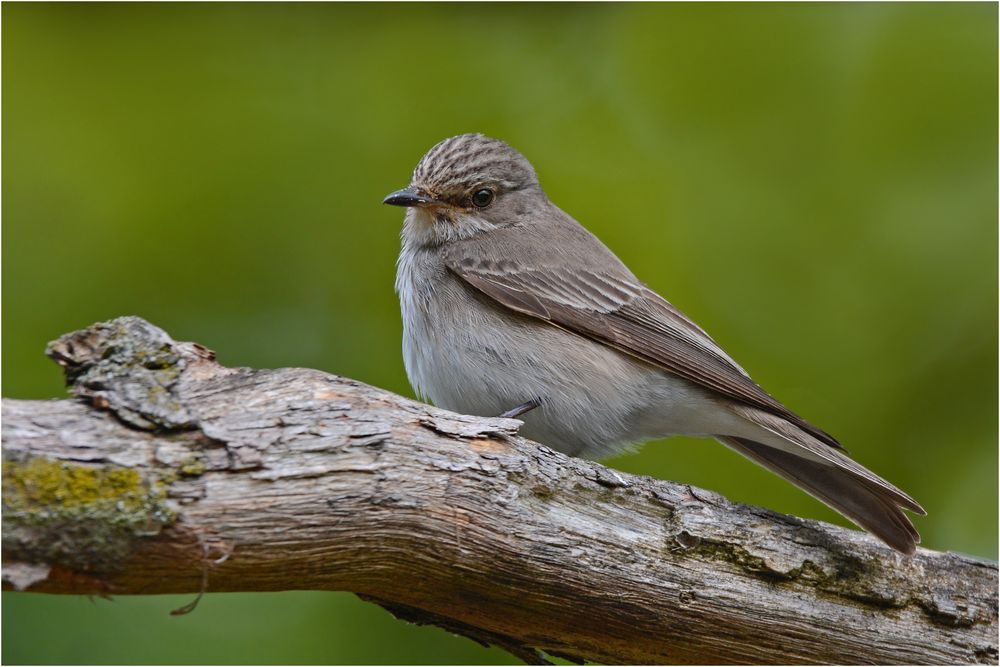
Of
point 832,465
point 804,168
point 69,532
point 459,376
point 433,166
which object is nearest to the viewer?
point 69,532

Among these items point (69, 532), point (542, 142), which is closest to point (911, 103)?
point (542, 142)

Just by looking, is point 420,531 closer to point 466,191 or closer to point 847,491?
point 847,491

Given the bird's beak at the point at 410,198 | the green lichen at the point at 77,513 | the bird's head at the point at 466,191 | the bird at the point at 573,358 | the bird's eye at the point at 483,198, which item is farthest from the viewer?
the bird's eye at the point at 483,198

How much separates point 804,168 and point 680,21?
49.1 inches

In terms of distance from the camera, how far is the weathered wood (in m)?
2.82

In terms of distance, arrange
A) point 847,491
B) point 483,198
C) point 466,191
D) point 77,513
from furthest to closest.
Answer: point 483,198, point 466,191, point 847,491, point 77,513

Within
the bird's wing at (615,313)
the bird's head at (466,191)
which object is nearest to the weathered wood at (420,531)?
the bird's wing at (615,313)

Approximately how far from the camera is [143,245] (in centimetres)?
444

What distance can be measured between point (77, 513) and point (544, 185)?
12.1 ft

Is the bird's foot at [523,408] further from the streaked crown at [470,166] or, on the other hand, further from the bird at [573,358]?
the streaked crown at [470,166]

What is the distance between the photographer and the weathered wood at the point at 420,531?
9.25 feet

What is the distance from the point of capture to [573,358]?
4.76 m

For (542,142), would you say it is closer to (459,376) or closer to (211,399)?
(459,376)

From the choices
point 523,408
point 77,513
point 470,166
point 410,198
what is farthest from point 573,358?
point 77,513
